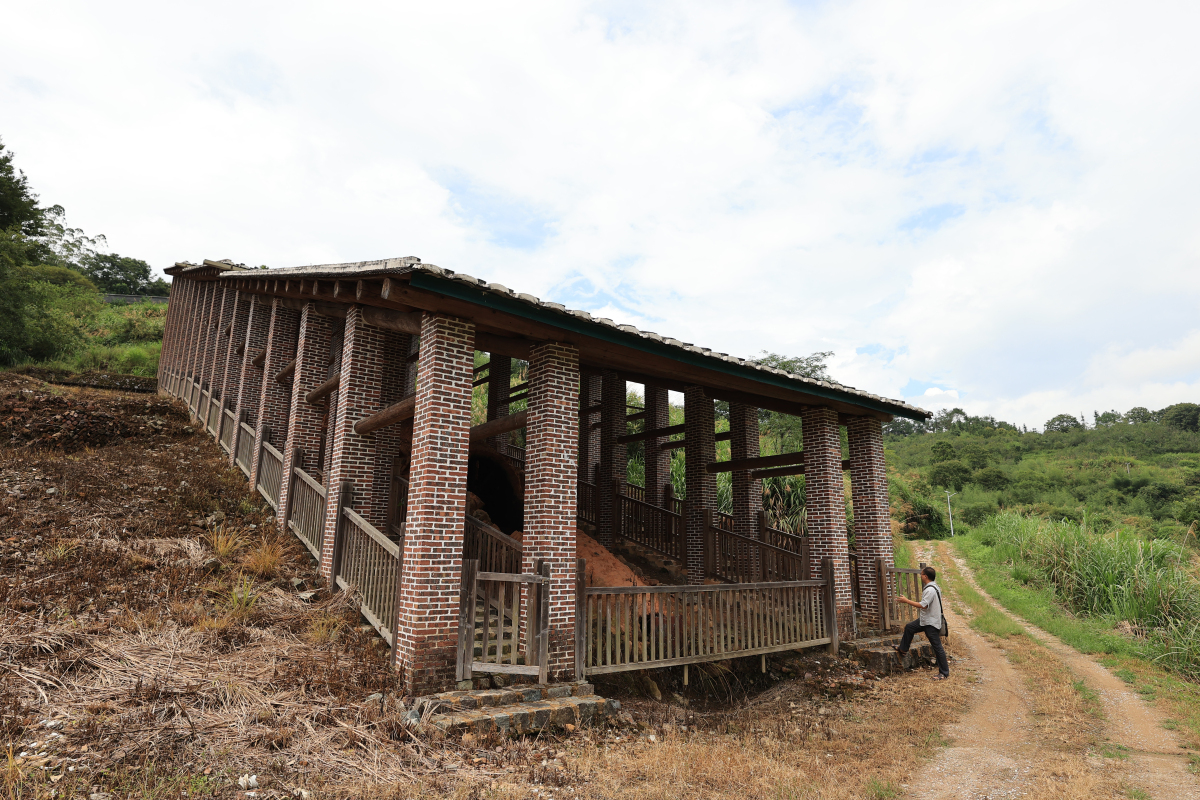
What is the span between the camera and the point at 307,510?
1088 centimetres

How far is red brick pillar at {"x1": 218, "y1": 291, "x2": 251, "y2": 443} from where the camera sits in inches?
701

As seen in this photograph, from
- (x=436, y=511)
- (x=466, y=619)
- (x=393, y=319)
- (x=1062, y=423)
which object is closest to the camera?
(x=466, y=619)

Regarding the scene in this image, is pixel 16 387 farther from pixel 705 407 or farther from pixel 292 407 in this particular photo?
pixel 705 407

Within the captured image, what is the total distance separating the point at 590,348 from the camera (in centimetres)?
870

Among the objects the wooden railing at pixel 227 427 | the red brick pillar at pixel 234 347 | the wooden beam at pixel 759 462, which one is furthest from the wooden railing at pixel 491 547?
the red brick pillar at pixel 234 347

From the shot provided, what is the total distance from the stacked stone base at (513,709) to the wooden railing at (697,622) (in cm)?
53

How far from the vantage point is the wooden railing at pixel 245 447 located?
14617 mm

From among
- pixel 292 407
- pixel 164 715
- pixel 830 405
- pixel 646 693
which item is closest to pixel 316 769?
pixel 164 715

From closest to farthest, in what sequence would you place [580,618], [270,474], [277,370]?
1. [580,618]
2. [270,474]
3. [277,370]

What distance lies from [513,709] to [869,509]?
8928mm

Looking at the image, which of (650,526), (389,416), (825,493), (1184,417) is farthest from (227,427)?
(1184,417)

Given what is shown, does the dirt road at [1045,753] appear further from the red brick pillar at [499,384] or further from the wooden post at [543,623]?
the red brick pillar at [499,384]

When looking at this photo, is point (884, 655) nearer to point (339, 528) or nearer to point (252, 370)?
point (339, 528)

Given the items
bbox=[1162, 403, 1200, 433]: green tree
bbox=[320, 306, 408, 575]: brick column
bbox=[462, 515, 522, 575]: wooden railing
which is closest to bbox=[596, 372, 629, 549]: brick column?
bbox=[320, 306, 408, 575]: brick column
